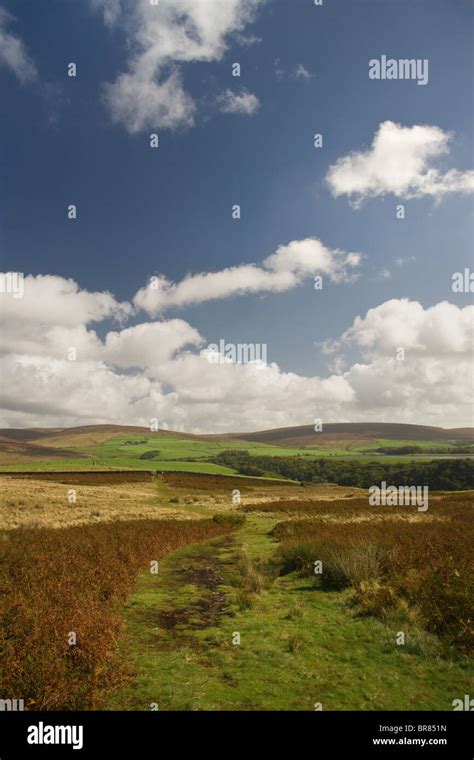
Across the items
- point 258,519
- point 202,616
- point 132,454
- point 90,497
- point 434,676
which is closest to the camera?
point 434,676

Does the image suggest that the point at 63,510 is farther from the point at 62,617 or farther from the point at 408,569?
the point at 408,569

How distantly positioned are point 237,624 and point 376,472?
10921cm

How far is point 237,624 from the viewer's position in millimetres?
9938

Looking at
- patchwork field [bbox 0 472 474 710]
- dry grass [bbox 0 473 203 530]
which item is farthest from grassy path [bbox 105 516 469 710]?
dry grass [bbox 0 473 203 530]

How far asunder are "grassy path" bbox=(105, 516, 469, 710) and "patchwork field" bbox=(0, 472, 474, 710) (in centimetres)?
3

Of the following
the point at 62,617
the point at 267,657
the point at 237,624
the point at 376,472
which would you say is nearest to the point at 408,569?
the point at 237,624

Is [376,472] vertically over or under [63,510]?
under

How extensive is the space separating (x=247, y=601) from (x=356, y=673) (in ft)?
14.4

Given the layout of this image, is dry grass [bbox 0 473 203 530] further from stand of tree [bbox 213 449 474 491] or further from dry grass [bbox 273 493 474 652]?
stand of tree [bbox 213 449 474 491]
